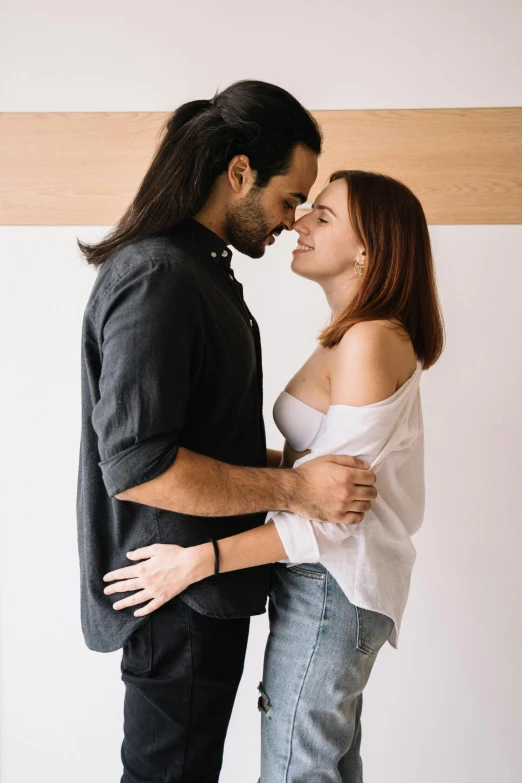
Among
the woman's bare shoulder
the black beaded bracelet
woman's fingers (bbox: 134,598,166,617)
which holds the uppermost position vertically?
the woman's bare shoulder

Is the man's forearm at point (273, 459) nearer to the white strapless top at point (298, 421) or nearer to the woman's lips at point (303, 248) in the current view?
the white strapless top at point (298, 421)

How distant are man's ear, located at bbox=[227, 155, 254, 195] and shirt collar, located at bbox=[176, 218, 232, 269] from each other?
0.10 metres

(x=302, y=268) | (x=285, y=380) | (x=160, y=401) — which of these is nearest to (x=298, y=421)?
(x=302, y=268)

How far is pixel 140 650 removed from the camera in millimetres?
1195

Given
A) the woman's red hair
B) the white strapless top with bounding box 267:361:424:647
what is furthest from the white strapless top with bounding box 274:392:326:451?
the woman's red hair

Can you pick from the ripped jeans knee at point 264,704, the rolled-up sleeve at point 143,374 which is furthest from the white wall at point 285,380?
the rolled-up sleeve at point 143,374

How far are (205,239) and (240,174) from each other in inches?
5.7

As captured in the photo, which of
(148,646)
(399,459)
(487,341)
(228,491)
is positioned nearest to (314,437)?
(399,459)

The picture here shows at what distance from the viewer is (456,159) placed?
2072mm

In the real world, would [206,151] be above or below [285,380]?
above

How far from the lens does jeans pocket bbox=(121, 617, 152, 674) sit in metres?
1.19

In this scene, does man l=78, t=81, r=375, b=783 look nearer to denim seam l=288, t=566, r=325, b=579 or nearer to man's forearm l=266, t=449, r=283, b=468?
denim seam l=288, t=566, r=325, b=579

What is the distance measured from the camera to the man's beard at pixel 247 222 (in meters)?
1.33

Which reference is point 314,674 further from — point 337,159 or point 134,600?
point 337,159
